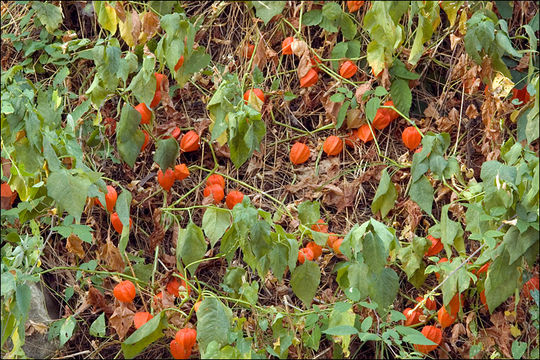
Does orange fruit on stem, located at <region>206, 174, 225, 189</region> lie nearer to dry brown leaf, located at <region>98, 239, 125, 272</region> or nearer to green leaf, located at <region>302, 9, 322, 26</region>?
dry brown leaf, located at <region>98, 239, 125, 272</region>

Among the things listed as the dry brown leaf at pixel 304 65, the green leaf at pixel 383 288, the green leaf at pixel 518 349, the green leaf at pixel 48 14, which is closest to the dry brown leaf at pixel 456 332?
the green leaf at pixel 518 349

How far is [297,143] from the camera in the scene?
2506 mm

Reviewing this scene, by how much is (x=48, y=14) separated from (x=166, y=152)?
27.6 inches

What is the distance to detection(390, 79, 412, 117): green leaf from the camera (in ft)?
8.11

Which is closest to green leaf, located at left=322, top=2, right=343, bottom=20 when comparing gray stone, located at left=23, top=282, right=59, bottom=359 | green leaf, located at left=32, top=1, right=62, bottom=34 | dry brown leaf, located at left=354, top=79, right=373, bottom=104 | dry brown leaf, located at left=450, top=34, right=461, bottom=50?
dry brown leaf, located at left=354, top=79, right=373, bottom=104

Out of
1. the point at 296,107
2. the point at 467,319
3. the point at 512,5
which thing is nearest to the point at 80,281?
the point at 296,107

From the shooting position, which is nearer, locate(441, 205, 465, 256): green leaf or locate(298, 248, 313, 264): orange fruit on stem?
locate(441, 205, 465, 256): green leaf

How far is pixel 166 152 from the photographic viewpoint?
2.32 meters

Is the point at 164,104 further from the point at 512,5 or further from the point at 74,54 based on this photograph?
the point at 512,5

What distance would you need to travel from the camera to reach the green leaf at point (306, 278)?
2.14 m

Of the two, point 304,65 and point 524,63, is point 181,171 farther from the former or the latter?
point 524,63

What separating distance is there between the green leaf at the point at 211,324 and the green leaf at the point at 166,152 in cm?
50

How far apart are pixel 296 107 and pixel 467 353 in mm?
947

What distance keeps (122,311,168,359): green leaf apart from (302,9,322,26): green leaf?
1072mm
